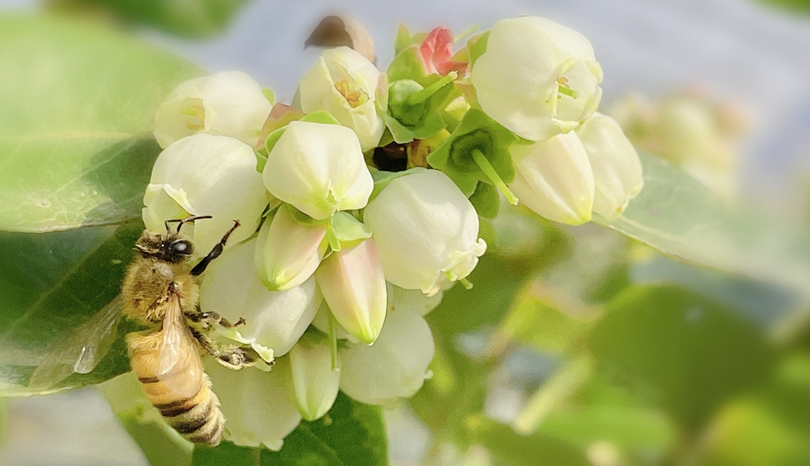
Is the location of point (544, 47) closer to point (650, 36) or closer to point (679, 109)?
point (679, 109)

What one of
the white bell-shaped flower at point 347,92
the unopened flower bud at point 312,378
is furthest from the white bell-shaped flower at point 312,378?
the white bell-shaped flower at point 347,92

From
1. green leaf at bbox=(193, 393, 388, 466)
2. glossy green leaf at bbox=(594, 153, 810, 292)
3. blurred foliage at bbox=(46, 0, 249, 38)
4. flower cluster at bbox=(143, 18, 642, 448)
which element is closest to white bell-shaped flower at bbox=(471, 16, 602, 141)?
flower cluster at bbox=(143, 18, 642, 448)

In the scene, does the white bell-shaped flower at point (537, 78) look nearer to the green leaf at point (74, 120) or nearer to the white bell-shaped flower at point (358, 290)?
the white bell-shaped flower at point (358, 290)

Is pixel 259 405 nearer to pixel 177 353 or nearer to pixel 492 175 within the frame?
Answer: pixel 177 353

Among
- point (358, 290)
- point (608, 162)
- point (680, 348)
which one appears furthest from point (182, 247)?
point (680, 348)

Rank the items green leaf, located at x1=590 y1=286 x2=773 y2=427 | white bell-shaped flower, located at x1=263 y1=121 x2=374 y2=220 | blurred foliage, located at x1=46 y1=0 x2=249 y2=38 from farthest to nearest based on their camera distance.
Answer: green leaf, located at x1=590 y1=286 x2=773 y2=427 < blurred foliage, located at x1=46 y1=0 x2=249 y2=38 < white bell-shaped flower, located at x1=263 y1=121 x2=374 y2=220

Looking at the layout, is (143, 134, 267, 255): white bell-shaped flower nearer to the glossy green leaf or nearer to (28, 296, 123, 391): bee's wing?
(28, 296, 123, 391): bee's wing
